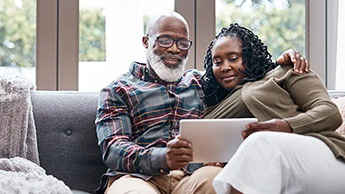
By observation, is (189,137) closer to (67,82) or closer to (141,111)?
(141,111)

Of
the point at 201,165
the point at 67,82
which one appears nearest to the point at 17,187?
the point at 201,165

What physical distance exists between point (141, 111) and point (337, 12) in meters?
1.88

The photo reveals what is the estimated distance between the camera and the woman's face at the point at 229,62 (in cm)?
213

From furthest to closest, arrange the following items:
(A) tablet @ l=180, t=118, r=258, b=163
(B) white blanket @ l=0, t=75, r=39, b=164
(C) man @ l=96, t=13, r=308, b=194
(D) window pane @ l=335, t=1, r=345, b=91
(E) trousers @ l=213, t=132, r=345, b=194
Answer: (D) window pane @ l=335, t=1, r=345, b=91 < (B) white blanket @ l=0, t=75, r=39, b=164 < (C) man @ l=96, t=13, r=308, b=194 < (A) tablet @ l=180, t=118, r=258, b=163 < (E) trousers @ l=213, t=132, r=345, b=194

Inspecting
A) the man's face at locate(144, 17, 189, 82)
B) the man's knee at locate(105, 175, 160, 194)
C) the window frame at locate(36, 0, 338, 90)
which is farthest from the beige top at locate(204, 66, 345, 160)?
the window frame at locate(36, 0, 338, 90)

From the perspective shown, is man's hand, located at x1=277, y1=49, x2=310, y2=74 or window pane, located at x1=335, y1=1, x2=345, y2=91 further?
window pane, located at x1=335, y1=1, x2=345, y2=91

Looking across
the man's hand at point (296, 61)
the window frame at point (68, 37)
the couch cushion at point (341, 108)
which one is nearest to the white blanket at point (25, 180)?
the man's hand at point (296, 61)

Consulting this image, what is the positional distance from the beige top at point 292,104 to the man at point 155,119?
0.07 meters

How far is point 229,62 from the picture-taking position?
214 centimetres

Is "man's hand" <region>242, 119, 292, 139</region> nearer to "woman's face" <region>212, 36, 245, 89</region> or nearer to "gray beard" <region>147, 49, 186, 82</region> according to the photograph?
"woman's face" <region>212, 36, 245, 89</region>

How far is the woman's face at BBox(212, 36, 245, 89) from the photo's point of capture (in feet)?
6.98

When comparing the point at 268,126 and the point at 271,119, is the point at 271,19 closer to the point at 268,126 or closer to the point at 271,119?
the point at 271,119

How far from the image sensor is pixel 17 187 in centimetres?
Result: 179

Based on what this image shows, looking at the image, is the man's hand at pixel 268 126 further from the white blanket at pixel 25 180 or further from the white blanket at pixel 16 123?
the white blanket at pixel 16 123
